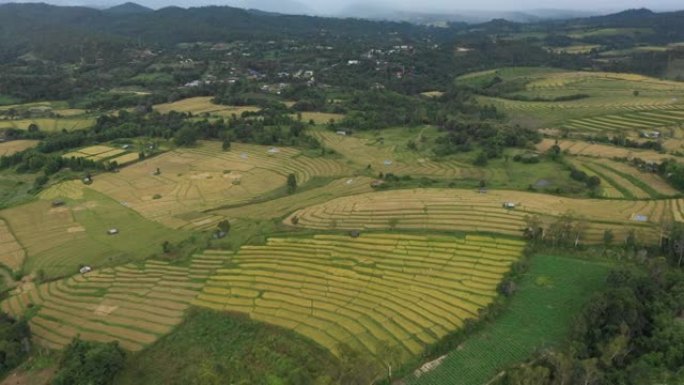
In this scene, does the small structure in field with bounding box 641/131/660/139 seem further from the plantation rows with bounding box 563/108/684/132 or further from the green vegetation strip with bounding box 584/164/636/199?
the green vegetation strip with bounding box 584/164/636/199

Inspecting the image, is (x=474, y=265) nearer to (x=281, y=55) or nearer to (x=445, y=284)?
(x=445, y=284)

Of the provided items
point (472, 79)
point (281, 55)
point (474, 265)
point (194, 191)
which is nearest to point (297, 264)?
point (474, 265)

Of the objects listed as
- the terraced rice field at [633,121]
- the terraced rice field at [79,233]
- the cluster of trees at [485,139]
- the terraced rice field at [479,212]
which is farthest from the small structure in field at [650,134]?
the terraced rice field at [79,233]

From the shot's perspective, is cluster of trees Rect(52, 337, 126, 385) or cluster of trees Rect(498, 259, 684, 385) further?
cluster of trees Rect(52, 337, 126, 385)

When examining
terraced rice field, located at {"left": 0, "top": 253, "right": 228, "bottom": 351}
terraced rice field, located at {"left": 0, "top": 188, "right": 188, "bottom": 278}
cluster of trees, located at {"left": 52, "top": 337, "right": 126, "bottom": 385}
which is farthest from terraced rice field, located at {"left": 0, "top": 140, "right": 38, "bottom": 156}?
cluster of trees, located at {"left": 52, "top": 337, "right": 126, "bottom": 385}

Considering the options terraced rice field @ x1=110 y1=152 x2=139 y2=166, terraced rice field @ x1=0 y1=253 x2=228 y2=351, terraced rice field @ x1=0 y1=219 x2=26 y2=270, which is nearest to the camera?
terraced rice field @ x1=0 y1=253 x2=228 y2=351

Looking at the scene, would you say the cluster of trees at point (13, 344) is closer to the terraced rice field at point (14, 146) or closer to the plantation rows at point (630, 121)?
the terraced rice field at point (14, 146)
